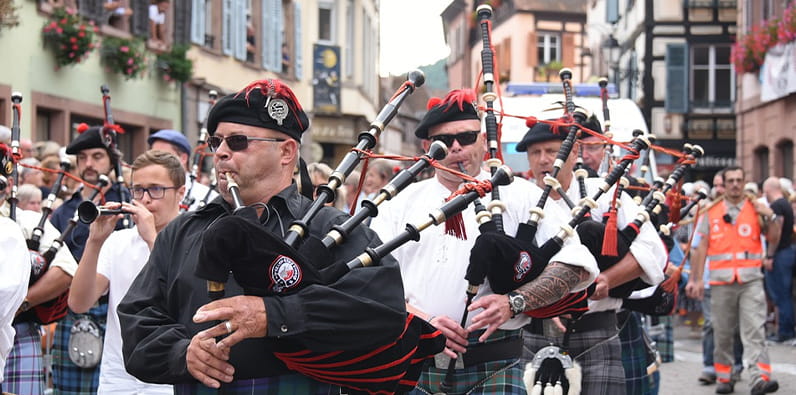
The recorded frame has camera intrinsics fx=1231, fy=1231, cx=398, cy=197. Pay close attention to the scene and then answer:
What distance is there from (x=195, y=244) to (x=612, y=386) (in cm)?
272

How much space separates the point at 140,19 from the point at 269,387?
50.4 ft

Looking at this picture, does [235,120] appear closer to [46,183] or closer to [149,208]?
[149,208]

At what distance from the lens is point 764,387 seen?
9578mm

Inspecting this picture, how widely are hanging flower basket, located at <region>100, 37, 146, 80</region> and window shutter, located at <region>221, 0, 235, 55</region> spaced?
4.51 m

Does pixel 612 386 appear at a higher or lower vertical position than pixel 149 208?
→ lower

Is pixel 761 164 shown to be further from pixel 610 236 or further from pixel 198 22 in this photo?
pixel 610 236

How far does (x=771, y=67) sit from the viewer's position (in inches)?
884

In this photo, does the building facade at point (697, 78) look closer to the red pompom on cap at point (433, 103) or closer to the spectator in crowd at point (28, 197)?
the spectator in crowd at point (28, 197)

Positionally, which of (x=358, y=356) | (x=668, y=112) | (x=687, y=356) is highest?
(x=668, y=112)

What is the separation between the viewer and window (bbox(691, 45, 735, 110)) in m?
30.5


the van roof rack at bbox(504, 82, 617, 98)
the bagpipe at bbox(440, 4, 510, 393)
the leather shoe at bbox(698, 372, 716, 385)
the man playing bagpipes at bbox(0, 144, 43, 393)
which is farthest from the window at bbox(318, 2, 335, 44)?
the man playing bagpipes at bbox(0, 144, 43, 393)

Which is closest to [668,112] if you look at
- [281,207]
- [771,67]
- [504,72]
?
[771,67]

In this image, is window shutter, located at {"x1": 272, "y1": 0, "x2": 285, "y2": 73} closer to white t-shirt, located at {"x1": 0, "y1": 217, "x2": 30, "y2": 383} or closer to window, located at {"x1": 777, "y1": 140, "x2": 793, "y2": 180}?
window, located at {"x1": 777, "y1": 140, "x2": 793, "y2": 180}

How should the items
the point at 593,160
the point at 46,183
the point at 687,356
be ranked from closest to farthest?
the point at 593,160 → the point at 46,183 → the point at 687,356
